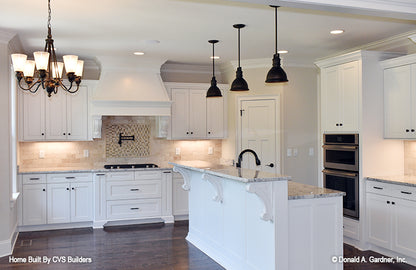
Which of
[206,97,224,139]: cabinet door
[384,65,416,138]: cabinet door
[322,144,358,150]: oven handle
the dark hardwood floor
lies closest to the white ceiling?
[384,65,416,138]: cabinet door

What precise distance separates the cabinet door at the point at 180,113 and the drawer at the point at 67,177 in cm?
157

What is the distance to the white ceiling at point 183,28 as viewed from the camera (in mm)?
3912

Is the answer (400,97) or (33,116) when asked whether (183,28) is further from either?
(33,116)

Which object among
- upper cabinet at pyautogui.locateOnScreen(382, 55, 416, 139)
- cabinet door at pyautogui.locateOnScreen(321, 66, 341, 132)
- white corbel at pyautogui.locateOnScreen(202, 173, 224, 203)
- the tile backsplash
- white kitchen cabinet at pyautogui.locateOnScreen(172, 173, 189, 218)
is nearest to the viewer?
white corbel at pyautogui.locateOnScreen(202, 173, 224, 203)

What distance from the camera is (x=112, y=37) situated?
16.5 ft

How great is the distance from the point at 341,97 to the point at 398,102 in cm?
70

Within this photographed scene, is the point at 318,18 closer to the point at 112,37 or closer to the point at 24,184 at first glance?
the point at 112,37

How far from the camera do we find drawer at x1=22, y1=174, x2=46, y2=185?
5.82 m

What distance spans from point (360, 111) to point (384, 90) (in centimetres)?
43

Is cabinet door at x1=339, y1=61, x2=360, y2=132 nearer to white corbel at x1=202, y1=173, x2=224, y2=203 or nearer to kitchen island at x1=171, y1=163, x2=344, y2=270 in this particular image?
kitchen island at x1=171, y1=163, x2=344, y2=270

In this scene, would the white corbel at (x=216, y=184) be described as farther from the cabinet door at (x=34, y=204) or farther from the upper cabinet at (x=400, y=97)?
the cabinet door at (x=34, y=204)

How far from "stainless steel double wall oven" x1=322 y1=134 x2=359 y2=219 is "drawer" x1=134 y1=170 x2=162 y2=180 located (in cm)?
258

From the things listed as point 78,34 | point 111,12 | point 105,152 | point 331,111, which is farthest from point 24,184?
point 331,111

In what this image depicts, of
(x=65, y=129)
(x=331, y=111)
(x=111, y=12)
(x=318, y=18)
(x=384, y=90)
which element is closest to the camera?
(x=111, y=12)
